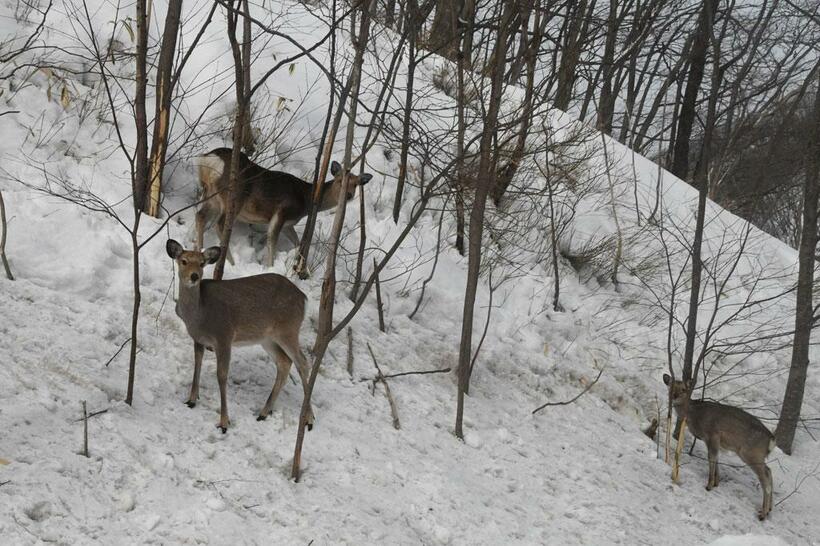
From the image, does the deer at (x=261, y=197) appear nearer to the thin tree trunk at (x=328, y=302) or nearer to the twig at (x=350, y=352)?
the twig at (x=350, y=352)

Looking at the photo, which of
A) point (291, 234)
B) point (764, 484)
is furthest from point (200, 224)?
point (764, 484)

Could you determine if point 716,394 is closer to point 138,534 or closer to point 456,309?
point 456,309

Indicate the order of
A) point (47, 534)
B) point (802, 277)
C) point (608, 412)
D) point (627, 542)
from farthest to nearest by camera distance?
point (802, 277)
point (608, 412)
point (627, 542)
point (47, 534)

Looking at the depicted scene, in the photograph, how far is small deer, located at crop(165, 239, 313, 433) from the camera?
571 centimetres

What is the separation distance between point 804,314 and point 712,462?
2771 mm

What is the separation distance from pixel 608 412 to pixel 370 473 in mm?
3715

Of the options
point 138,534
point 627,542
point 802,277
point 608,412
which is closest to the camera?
point 138,534

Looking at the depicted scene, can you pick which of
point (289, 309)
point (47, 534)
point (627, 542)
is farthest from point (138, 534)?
point (627, 542)

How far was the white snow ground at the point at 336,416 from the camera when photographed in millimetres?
4664

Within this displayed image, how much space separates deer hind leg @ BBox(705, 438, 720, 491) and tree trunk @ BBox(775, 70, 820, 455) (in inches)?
70.7

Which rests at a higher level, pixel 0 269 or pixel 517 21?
pixel 517 21

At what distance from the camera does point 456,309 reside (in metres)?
8.98

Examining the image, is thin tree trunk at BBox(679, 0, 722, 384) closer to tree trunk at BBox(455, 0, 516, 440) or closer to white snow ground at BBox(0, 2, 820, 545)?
white snow ground at BBox(0, 2, 820, 545)

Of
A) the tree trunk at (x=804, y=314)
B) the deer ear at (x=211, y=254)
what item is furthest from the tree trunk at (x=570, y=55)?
the deer ear at (x=211, y=254)
